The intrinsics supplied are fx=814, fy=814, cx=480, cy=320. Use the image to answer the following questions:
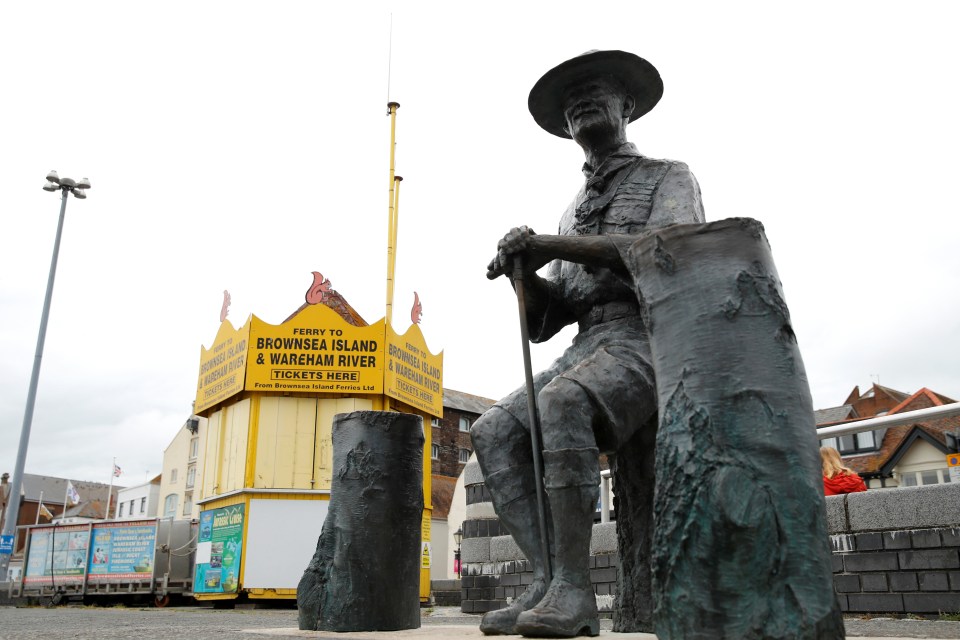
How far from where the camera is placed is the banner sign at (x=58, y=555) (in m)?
17.9

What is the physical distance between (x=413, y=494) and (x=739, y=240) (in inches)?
81.2

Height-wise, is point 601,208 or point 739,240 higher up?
point 601,208

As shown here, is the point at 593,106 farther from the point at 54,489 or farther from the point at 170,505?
the point at 54,489

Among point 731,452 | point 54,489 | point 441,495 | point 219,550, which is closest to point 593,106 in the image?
point 731,452

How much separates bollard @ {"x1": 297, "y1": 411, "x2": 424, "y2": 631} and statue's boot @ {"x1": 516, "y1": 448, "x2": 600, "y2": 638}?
1.03 metres

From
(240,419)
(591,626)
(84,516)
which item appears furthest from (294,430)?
(84,516)

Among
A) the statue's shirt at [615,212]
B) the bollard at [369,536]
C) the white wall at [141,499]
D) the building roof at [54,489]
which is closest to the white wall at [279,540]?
the bollard at [369,536]

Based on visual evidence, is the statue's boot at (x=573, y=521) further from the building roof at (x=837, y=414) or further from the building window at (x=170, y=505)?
the building window at (x=170, y=505)

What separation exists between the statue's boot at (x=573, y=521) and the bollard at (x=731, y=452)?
665 mm

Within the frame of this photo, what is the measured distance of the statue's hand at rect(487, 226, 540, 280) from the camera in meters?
2.91

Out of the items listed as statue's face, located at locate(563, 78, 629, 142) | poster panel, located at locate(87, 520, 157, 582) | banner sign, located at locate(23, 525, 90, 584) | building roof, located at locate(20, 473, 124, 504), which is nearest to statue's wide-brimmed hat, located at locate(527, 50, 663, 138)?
statue's face, located at locate(563, 78, 629, 142)

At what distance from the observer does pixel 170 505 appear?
1569 inches

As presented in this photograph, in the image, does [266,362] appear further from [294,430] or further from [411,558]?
[411,558]

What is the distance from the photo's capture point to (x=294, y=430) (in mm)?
17781
